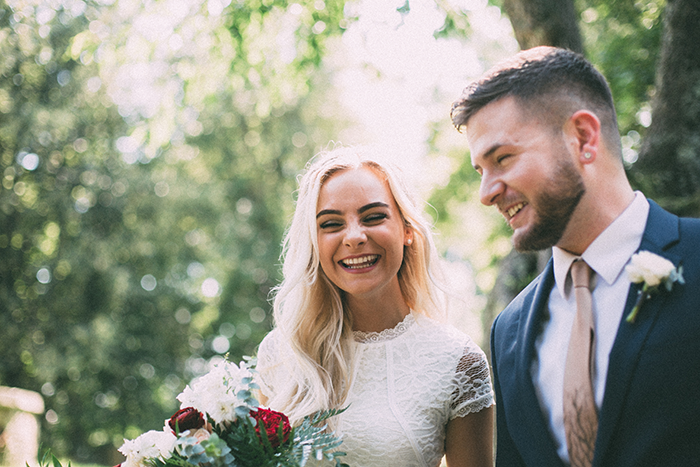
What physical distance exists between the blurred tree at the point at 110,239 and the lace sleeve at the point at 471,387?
Result: 11868mm

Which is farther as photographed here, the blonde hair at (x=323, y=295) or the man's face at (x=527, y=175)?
the blonde hair at (x=323, y=295)

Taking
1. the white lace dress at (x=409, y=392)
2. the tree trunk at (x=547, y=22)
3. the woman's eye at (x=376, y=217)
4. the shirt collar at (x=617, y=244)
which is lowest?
the white lace dress at (x=409, y=392)

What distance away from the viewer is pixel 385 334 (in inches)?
139

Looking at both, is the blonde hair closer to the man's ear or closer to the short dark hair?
the short dark hair

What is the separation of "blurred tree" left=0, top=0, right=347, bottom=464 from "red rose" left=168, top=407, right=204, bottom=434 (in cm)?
1229

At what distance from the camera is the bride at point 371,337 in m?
3.16

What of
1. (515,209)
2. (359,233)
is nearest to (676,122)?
(359,233)

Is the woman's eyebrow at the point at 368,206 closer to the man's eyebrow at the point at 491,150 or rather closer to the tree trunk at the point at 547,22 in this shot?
the man's eyebrow at the point at 491,150

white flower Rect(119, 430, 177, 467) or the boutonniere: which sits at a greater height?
the boutonniere

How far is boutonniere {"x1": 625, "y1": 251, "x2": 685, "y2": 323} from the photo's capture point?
1.86 metres

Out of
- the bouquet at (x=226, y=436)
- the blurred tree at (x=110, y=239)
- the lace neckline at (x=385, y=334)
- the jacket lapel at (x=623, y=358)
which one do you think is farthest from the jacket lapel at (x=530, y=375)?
the blurred tree at (x=110, y=239)

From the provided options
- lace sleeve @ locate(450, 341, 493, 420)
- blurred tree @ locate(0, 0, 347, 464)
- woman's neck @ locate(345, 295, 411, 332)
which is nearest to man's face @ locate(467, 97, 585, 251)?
lace sleeve @ locate(450, 341, 493, 420)

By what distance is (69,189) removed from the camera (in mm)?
17828

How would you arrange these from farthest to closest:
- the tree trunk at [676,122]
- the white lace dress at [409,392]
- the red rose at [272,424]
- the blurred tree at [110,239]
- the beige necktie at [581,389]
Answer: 1. the blurred tree at [110,239]
2. the tree trunk at [676,122]
3. the white lace dress at [409,392]
4. the red rose at [272,424]
5. the beige necktie at [581,389]
